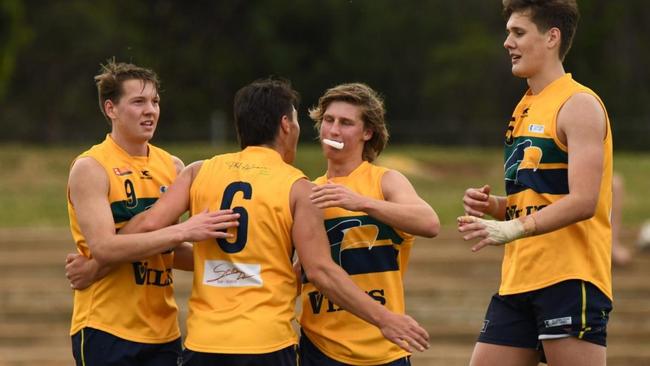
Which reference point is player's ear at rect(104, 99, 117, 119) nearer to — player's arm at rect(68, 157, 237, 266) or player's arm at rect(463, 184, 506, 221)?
player's arm at rect(68, 157, 237, 266)

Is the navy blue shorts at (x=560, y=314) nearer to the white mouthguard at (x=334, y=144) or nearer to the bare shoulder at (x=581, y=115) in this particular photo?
the bare shoulder at (x=581, y=115)

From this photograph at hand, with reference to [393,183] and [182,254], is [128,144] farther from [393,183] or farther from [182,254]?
[393,183]

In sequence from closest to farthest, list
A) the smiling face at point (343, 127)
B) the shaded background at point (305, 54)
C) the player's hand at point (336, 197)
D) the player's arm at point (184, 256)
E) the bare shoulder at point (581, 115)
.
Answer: the player's hand at point (336, 197) → the bare shoulder at point (581, 115) → the smiling face at point (343, 127) → the player's arm at point (184, 256) → the shaded background at point (305, 54)

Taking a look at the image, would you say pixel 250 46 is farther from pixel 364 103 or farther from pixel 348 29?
pixel 364 103

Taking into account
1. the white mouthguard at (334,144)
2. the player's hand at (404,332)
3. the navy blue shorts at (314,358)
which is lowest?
the navy blue shorts at (314,358)

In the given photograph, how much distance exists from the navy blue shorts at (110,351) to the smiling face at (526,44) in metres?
1.81

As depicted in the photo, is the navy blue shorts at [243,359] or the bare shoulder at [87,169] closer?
the navy blue shorts at [243,359]

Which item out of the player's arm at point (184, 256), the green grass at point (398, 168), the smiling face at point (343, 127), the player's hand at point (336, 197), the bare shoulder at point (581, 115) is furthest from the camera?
the green grass at point (398, 168)

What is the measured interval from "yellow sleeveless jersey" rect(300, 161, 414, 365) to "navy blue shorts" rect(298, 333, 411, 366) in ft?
0.06

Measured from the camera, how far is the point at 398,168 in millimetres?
20281

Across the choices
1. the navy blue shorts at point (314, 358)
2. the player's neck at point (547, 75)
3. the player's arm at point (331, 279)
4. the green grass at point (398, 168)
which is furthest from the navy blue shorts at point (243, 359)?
the green grass at point (398, 168)

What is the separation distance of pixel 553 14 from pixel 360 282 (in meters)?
1.27

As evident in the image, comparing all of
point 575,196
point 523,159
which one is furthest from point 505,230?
point 523,159

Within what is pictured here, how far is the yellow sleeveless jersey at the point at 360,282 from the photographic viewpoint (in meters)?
4.48
